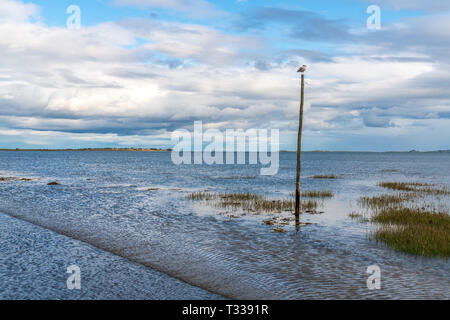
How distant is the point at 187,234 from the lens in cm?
2033

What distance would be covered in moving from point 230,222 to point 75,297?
1420cm

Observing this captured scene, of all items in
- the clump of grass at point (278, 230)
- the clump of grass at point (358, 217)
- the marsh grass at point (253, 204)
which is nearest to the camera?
the clump of grass at point (278, 230)

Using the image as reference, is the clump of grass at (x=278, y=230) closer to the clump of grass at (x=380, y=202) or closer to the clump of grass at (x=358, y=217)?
the clump of grass at (x=358, y=217)

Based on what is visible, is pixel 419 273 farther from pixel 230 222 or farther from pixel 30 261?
pixel 30 261

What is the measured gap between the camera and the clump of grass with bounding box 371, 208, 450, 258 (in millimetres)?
16647

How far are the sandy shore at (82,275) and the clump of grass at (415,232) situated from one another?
11.1 metres

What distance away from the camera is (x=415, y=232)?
63.5 feet

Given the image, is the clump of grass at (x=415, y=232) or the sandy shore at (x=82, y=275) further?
the clump of grass at (x=415, y=232)

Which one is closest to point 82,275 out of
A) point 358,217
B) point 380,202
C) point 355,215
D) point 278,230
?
point 278,230

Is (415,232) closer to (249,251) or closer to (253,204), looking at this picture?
(249,251)

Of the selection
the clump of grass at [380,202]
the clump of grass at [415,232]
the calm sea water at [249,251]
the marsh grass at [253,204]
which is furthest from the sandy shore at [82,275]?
the clump of grass at [380,202]

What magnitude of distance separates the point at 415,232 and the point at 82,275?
17.0m

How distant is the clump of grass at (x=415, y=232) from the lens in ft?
54.6

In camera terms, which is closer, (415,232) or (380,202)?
(415,232)
